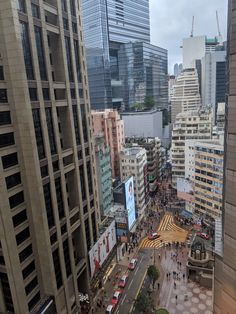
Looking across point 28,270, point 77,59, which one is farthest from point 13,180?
point 77,59

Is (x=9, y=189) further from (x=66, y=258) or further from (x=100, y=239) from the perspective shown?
(x=100, y=239)

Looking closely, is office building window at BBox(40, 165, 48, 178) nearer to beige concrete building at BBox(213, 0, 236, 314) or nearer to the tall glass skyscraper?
beige concrete building at BBox(213, 0, 236, 314)

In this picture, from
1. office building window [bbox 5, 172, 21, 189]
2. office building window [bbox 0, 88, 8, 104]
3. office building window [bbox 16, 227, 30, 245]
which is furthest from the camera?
office building window [bbox 16, 227, 30, 245]

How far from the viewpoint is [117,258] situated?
55844 millimetres

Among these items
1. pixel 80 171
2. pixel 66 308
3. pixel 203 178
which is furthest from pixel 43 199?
pixel 203 178

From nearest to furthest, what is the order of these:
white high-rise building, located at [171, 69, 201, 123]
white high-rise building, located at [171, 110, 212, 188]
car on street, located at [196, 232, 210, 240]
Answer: car on street, located at [196, 232, 210, 240] → white high-rise building, located at [171, 110, 212, 188] → white high-rise building, located at [171, 69, 201, 123]

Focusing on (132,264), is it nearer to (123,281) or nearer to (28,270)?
(123,281)

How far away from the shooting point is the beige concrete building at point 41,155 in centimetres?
2761

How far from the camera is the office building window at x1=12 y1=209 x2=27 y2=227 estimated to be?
29531 millimetres

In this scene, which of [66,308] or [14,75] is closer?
[14,75]

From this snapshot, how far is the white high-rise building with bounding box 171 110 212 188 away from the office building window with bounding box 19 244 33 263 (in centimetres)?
6013

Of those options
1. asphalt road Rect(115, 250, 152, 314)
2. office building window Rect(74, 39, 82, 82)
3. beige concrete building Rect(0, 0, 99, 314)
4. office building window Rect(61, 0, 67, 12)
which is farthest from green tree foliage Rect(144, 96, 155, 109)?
office building window Rect(61, 0, 67, 12)

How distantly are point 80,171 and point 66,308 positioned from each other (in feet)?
60.9

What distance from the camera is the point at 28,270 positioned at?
31656 millimetres
